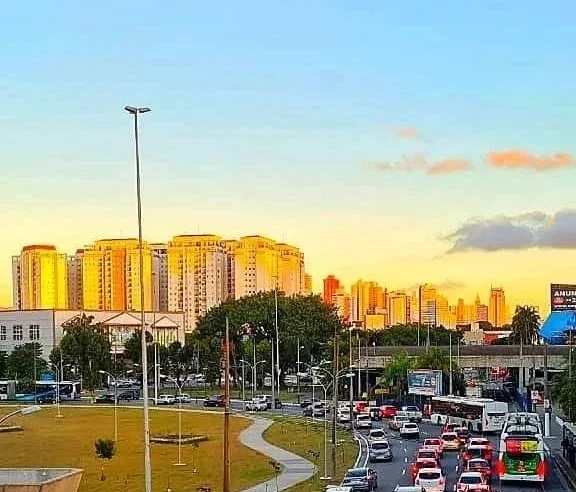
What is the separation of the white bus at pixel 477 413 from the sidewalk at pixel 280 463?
1429 cm

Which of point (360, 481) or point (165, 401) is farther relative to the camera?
point (165, 401)

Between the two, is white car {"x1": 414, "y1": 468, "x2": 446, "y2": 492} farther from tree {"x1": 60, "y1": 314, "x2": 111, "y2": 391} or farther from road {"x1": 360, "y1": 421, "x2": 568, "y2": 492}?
tree {"x1": 60, "y1": 314, "x2": 111, "y2": 391}

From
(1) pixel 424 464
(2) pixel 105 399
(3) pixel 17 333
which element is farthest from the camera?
(3) pixel 17 333

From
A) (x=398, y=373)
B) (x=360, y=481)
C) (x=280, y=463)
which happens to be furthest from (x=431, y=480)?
(x=398, y=373)

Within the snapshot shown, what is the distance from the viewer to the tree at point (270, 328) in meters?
144

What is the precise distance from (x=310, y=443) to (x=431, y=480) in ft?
95.5

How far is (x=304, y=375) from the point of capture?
5935 inches

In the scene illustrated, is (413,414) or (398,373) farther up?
(398,373)

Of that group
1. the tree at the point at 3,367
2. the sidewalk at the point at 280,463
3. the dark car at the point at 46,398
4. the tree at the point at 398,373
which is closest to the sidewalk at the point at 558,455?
the sidewalk at the point at 280,463

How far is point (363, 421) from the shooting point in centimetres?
8431

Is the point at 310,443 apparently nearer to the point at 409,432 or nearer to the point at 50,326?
the point at 409,432

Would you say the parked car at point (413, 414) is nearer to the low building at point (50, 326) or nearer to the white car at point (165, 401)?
the white car at point (165, 401)

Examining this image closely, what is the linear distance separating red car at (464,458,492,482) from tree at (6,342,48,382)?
108 meters

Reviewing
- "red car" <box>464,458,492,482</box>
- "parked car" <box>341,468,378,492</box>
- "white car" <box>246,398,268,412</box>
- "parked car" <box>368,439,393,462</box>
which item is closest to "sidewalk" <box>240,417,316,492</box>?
"parked car" <box>368,439,393,462</box>
